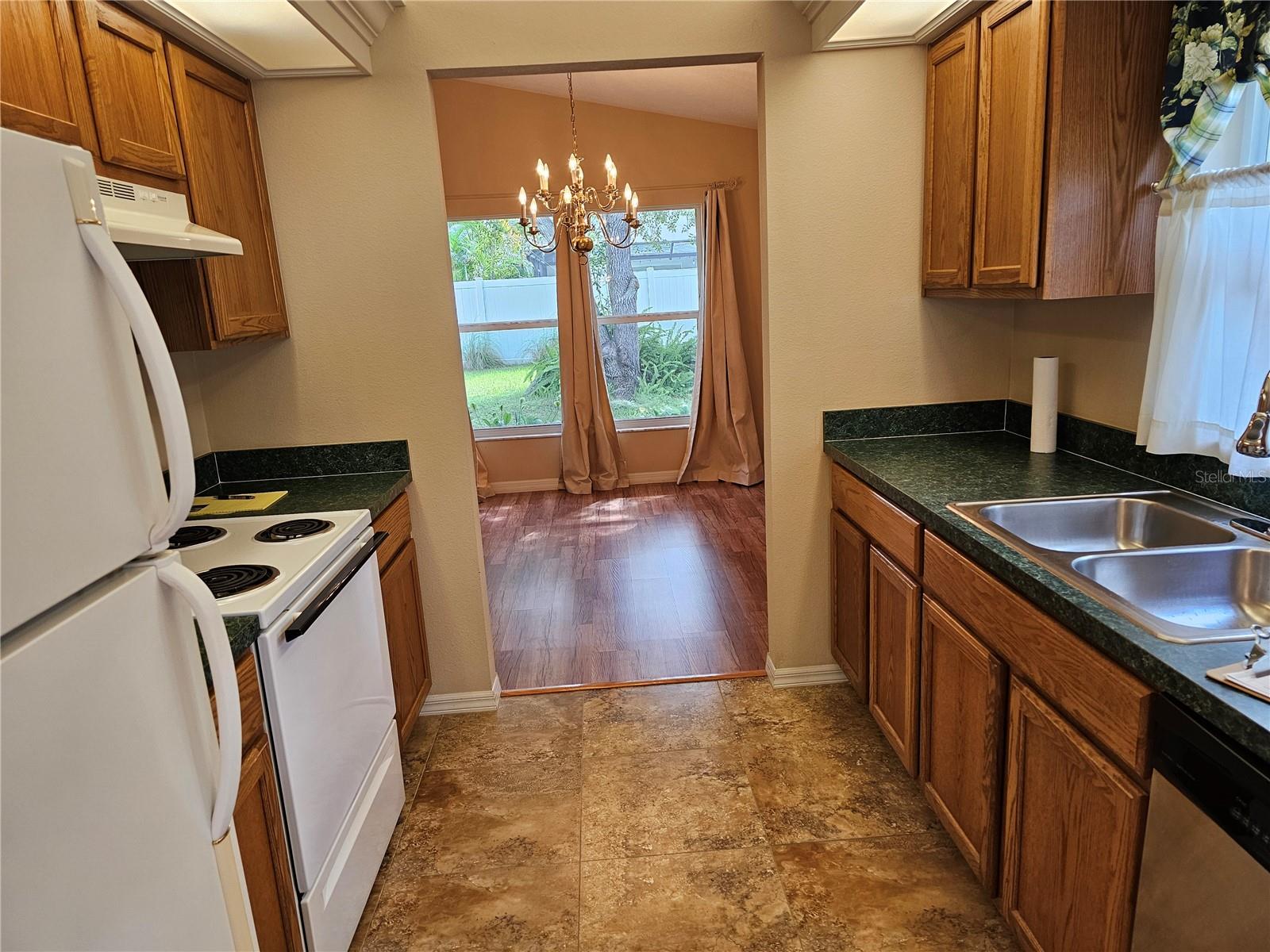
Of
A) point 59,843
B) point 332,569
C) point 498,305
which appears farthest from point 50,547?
point 498,305

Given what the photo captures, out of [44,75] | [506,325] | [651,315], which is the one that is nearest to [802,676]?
[44,75]

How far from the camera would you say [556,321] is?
6516mm

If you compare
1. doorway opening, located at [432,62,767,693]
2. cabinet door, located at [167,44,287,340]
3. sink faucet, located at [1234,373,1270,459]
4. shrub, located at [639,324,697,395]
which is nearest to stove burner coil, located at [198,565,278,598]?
cabinet door, located at [167,44,287,340]

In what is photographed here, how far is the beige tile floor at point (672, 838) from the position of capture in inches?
78.8

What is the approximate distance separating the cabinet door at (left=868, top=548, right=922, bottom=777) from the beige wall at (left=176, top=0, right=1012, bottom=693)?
0.53 metres

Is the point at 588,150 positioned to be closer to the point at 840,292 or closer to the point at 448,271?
the point at 448,271

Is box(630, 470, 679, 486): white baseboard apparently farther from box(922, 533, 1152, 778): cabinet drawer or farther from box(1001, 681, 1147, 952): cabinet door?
box(1001, 681, 1147, 952): cabinet door

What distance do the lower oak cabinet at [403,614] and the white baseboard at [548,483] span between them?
3.64 m

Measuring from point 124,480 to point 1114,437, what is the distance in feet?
7.85

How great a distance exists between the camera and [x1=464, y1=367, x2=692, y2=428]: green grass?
6.62 meters

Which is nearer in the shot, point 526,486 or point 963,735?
point 963,735

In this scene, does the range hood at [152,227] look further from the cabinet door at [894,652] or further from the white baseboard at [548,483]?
the white baseboard at [548,483]

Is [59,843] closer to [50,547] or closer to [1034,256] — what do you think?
[50,547]

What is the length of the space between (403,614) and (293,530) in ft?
2.21
